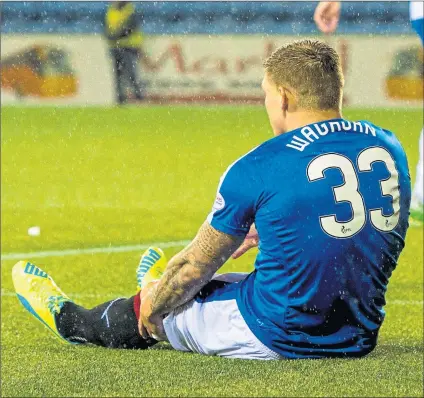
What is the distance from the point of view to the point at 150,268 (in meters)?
4.72

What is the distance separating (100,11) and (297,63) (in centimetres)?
2400

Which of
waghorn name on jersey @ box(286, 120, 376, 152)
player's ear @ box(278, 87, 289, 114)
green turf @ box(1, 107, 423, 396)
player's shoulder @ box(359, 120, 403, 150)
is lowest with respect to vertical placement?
green turf @ box(1, 107, 423, 396)

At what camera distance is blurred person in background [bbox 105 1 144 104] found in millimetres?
24734

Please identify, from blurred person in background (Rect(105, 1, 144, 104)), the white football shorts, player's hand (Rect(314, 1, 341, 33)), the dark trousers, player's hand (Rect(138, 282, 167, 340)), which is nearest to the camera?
the white football shorts

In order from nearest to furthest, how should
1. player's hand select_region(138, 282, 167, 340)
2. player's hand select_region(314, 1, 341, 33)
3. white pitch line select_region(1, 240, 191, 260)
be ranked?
player's hand select_region(138, 282, 167, 340) → player's hand select_region(314, 1, 341, 33) → white pitch line select_region(1, 240, 191, 260)

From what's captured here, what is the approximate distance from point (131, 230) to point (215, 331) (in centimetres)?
482

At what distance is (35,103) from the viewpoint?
24.2m

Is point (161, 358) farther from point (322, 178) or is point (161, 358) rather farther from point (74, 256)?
point (74, 256)

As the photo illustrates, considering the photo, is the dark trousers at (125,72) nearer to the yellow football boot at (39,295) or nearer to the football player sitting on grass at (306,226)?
the yellow football boot at (39,295)

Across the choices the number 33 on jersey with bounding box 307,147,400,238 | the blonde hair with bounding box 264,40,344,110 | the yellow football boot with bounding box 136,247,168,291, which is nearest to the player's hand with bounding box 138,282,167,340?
the yellow football boot with bounding box 136,247,168,291

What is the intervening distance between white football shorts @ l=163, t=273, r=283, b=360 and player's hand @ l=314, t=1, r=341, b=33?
3.05 metres

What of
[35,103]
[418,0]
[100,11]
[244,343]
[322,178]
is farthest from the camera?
[100,11]

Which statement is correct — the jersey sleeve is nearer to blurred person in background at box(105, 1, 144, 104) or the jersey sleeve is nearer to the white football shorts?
the white football shorts

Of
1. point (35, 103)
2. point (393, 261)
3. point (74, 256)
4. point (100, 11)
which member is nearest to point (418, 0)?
point (74, 256)
